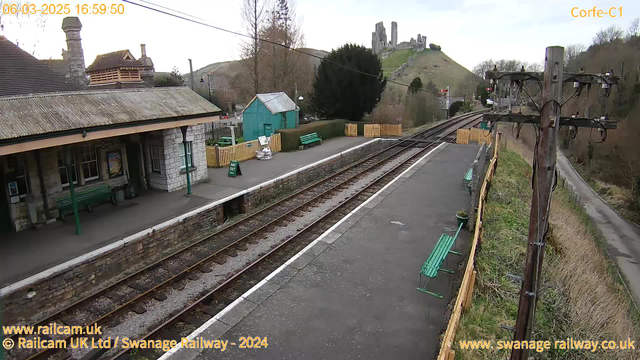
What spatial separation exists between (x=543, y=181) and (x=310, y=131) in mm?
21725

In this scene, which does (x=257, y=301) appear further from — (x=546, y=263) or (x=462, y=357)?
(x=546, y=263)

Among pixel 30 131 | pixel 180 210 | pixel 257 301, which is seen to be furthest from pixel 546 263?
pixel 30 131

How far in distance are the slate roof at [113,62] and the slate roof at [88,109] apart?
362 cm

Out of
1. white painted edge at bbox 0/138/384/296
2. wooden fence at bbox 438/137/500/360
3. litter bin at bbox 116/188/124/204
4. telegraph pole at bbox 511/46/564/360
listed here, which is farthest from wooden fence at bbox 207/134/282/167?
telegraph pole at bbox 511/46/564/360

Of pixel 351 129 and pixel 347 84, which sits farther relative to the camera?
pixel 347 84

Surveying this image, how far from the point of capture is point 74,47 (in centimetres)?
1625

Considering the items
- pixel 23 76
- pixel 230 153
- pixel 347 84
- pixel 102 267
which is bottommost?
pixel 102 267

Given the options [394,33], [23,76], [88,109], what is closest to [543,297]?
[88,109]

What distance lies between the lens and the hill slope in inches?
3711

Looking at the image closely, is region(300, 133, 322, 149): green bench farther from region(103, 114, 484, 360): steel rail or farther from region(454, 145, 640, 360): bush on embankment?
region(454, 145, 640, 360): bush on embankment

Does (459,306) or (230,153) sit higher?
(230,153)

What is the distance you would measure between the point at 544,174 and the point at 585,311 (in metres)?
5.47

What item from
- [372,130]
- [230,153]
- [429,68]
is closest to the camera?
[230,153]

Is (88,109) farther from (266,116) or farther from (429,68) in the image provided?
(429,68)
